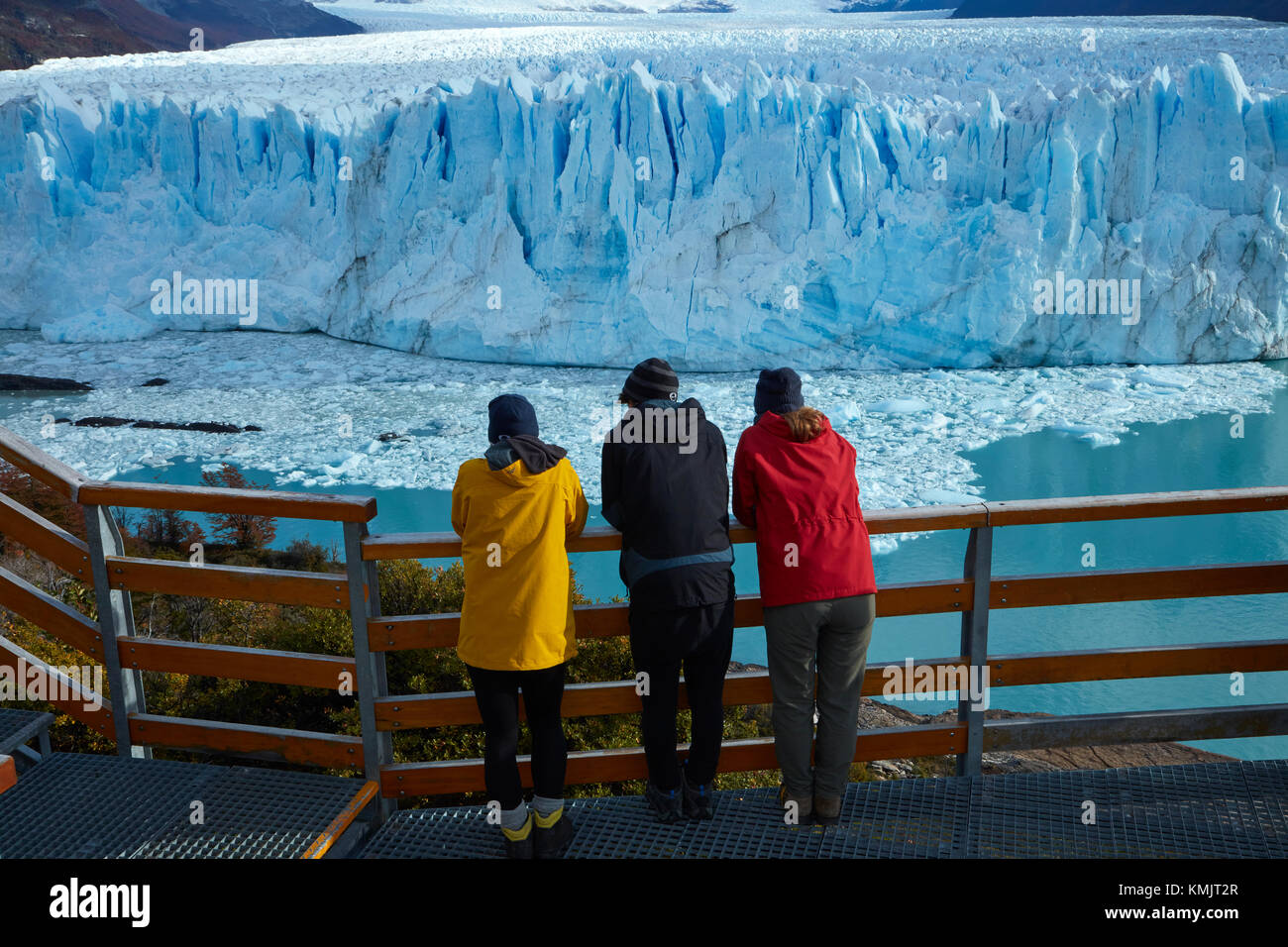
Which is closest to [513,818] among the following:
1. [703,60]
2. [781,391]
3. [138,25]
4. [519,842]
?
[519,842]

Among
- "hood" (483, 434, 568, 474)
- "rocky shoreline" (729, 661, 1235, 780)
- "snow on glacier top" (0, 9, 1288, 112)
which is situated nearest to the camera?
"hood" (483, 434, 568, 474)

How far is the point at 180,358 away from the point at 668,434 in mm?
15453

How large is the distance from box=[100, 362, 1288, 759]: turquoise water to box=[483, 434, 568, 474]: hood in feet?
14.4

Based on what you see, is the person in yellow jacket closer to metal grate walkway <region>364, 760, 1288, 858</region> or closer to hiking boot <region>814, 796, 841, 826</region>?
metal grate walkway <region>364, 760, 1288, 858</region>

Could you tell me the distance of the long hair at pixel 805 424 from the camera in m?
2.28

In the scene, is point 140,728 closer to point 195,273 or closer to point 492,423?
point 492,423

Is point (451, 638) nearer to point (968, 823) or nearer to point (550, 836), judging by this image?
point (550, 836)

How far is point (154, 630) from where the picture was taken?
20.3 feet

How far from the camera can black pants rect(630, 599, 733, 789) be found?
2.24 metres

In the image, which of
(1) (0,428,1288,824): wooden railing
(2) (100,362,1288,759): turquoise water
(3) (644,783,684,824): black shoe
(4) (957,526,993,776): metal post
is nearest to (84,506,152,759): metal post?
(1) (0,428,1288,824): wooden railing

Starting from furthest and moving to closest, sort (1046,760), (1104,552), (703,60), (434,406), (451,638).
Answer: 1. (703,60)
2. (434,406)
3. (1104,552)
4. (1046,760)
5. (451,638)

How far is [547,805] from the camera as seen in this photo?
2.27m

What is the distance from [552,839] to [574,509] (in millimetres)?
731
